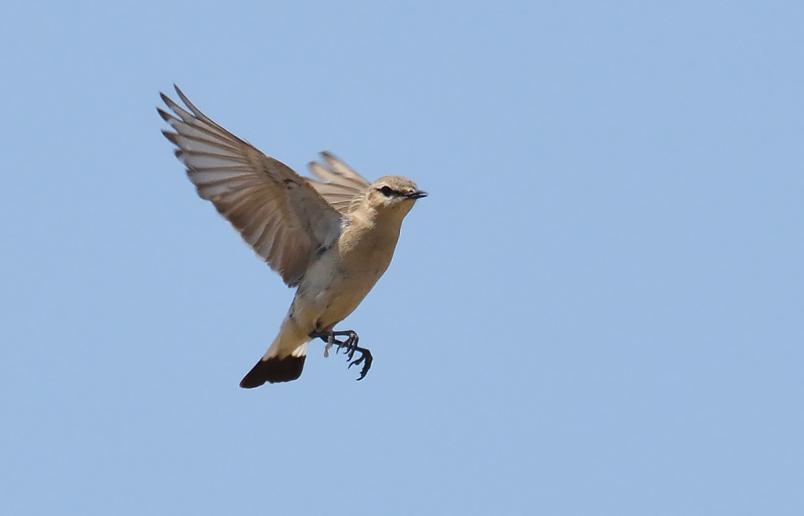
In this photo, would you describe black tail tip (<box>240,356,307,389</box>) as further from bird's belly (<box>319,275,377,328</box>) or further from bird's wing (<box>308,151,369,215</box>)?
bird's wing (<box>308,151,369,215</box>)

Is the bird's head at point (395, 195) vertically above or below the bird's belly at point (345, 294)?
above

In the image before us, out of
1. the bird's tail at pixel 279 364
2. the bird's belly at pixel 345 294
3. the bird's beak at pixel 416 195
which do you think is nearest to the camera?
the bird's beak at pixel 416 195

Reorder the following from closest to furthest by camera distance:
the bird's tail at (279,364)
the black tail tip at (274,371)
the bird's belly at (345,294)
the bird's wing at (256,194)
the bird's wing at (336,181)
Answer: the bird's belly at (345,294) → the bird's wing at (256,194) → the bird's tail at (279,364) → the black tail tip at (274,371) → the bird's wing at (336,181)

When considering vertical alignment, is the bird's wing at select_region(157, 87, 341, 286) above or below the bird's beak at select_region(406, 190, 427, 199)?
above

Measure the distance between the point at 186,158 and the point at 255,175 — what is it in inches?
26.3

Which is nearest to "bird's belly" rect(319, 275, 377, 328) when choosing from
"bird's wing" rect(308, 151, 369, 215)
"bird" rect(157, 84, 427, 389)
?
"bird" rect(157, 84, 427, 389)

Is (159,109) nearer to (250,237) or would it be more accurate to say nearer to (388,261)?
(250,237)

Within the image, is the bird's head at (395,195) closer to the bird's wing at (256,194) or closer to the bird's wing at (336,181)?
the bird's wing at (256,194)

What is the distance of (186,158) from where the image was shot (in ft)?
39.2

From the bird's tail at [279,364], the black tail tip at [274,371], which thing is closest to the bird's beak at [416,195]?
the bird's tail at [279,364]

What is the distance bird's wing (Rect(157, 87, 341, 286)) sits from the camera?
38.7 ft

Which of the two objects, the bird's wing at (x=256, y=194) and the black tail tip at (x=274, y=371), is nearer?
the bird's wing at (x=256, y=194)

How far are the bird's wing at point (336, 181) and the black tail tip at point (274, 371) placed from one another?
2.17 metres

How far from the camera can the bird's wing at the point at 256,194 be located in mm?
11805
